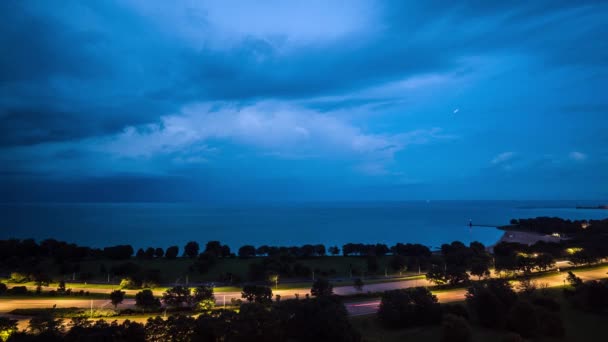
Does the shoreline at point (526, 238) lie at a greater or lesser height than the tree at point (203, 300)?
greater

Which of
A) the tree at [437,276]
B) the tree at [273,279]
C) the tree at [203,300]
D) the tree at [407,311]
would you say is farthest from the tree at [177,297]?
the tree at [437,276]

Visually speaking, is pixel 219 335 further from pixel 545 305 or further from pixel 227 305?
pixel 545 305

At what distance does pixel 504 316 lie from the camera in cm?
2386

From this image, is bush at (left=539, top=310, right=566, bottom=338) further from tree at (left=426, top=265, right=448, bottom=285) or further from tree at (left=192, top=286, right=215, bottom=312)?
tree at (left=192, top=286, right=215, bottom=312)

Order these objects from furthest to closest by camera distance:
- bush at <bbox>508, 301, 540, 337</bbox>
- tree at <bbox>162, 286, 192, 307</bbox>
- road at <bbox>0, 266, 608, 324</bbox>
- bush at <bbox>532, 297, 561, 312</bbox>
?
1. road at <bbox>0, 266, 608, 324</bbox>
2. tree at <bbox>162, 286, 192, 307</bbox>
3. bush at <bbox>532, 297, 561, 312</bbox>
4. bush at <bbox>508, 301, 540, 337</bbox>

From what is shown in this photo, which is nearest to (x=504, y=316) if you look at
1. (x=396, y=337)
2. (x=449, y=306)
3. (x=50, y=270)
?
(x=449, y=306)

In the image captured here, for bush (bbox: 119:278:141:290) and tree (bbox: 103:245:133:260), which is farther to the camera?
tree (bbox: 103:245:133:260)

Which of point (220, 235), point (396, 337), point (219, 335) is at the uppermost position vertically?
point (220, 235)

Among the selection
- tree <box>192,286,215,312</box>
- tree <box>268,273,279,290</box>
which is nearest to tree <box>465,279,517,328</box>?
tree <box>268,273,279,290</box>

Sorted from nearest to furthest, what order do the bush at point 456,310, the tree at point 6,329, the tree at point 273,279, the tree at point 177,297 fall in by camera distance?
the tree at point 6,329 < the bush at point 456,310 < the tree at point 177,297 < the tree at point 273,279

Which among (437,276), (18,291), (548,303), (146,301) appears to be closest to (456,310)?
(548,303)

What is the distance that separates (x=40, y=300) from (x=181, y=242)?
1951 inches

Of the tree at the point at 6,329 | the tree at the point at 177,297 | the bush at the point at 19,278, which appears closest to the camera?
the tree at the point at 6,329

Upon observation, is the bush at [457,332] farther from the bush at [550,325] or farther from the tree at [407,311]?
the bush at [550,325]
